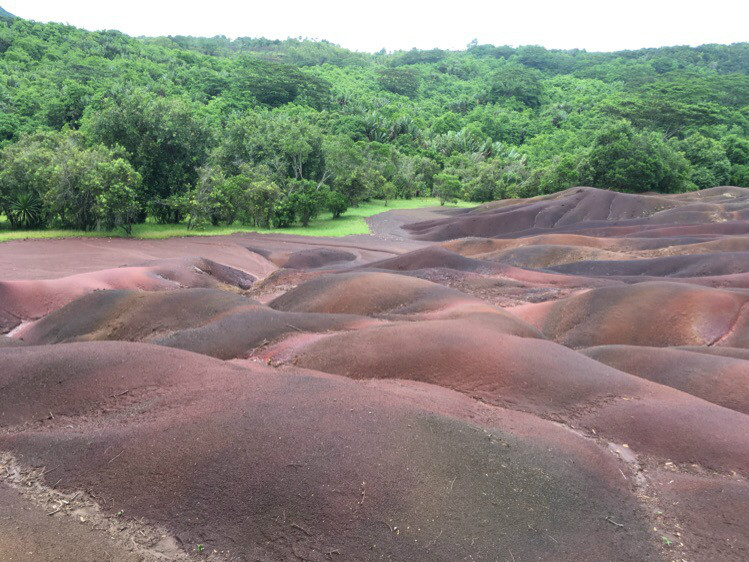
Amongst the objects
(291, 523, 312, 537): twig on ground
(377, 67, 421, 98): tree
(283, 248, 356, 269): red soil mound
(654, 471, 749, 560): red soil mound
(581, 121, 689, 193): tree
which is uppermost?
(377, 67, 421, 98): tree

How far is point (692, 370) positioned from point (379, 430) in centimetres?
646

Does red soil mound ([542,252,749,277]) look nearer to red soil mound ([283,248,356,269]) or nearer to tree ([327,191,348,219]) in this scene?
red soil mound ([283,248,356,269])

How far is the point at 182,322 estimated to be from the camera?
41.5 feet

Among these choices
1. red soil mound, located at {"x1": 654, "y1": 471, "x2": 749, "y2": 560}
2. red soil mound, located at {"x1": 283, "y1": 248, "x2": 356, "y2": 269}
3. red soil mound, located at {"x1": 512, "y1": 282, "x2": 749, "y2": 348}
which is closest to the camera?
red soil mound, located at {"x1": 654, "y1": 471, "x2": 749, "y2": 560}

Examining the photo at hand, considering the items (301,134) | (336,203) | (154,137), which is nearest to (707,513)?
(154,137)

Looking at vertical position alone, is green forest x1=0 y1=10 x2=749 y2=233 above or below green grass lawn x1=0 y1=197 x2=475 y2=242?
above

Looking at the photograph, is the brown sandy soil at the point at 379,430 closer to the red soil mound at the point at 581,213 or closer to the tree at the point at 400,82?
the red soil mound at the point at 581,213

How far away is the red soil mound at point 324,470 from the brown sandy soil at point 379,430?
0.02 metres

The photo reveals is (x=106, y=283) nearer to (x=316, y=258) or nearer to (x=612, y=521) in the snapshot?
(x=316, y=258)

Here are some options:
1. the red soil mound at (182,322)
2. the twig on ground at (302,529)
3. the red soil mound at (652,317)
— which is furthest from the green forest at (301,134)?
the twig on ground at (302,529)

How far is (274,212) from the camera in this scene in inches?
1453

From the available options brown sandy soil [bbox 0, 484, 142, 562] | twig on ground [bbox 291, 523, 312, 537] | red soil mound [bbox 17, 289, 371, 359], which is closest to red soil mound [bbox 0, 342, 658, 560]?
twig on ground [bbox 291, 523, 312, 537]

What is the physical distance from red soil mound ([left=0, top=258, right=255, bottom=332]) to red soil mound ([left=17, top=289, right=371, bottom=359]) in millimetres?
1683

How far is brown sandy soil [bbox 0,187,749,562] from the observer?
18.1ft
